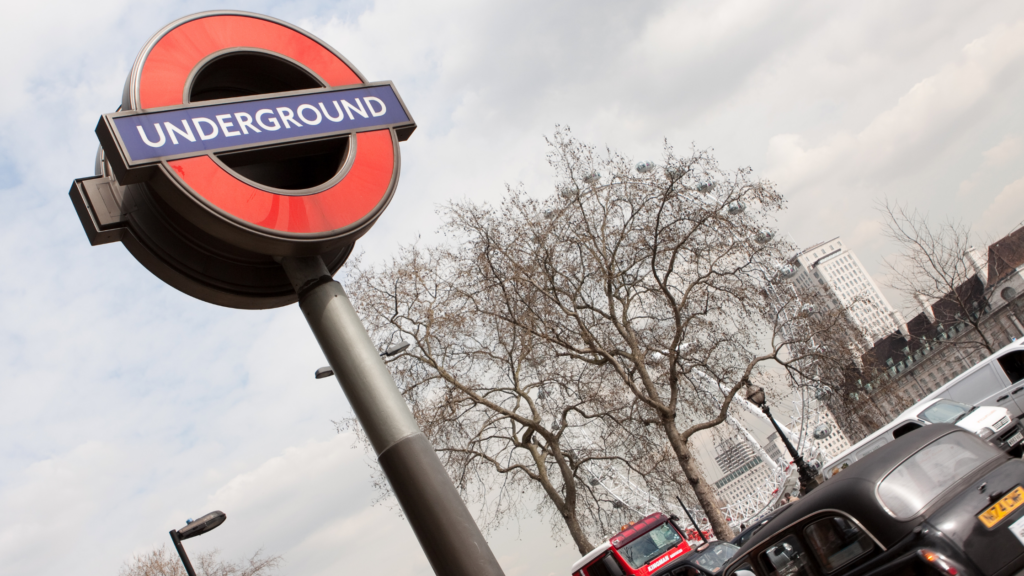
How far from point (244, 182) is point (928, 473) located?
519cm

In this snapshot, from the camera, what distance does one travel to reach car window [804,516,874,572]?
4.48 meters

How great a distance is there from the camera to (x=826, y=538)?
4.71m

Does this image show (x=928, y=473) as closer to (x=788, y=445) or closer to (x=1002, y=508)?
(x=1002, y=508)

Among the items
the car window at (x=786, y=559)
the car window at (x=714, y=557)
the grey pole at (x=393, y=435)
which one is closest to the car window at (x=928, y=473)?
the car window at (x=786, y=559)

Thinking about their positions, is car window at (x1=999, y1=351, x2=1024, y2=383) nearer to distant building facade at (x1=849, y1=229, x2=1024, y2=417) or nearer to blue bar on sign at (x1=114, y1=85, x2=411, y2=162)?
distant building facade at (x1=849, y1=229, x2=1024, y2=417)

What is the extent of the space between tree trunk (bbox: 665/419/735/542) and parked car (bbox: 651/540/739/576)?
3.43 meters

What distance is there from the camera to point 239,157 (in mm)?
4883

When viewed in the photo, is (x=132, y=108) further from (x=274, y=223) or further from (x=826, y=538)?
(x=826, y=538)

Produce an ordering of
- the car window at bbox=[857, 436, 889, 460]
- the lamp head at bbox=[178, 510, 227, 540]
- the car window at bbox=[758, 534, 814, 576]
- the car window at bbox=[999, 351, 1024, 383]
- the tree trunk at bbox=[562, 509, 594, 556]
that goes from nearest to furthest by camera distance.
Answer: the car window at bbox=[758, 534, 814, 576] → the lamp head at bbox=[178, 510, 227, 540] → the car window at bbox=[857, 436, 889, 460] → the car window at bbox=[999, 351, 1024, 383] → the tree trunk at bbox=[562, 509, 594, 556]

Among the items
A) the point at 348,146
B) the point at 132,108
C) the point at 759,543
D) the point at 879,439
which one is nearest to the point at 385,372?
the point at 348,146

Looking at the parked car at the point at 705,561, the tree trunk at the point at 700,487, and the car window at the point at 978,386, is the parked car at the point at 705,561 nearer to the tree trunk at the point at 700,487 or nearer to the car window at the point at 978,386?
the tree trunk at the point at 700,487

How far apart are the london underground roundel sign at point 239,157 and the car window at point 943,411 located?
10.1 m

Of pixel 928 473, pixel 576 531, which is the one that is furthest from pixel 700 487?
pixel 928 473

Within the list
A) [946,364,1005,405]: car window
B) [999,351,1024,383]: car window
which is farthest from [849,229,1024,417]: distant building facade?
[999,351,1024,383]: car window
